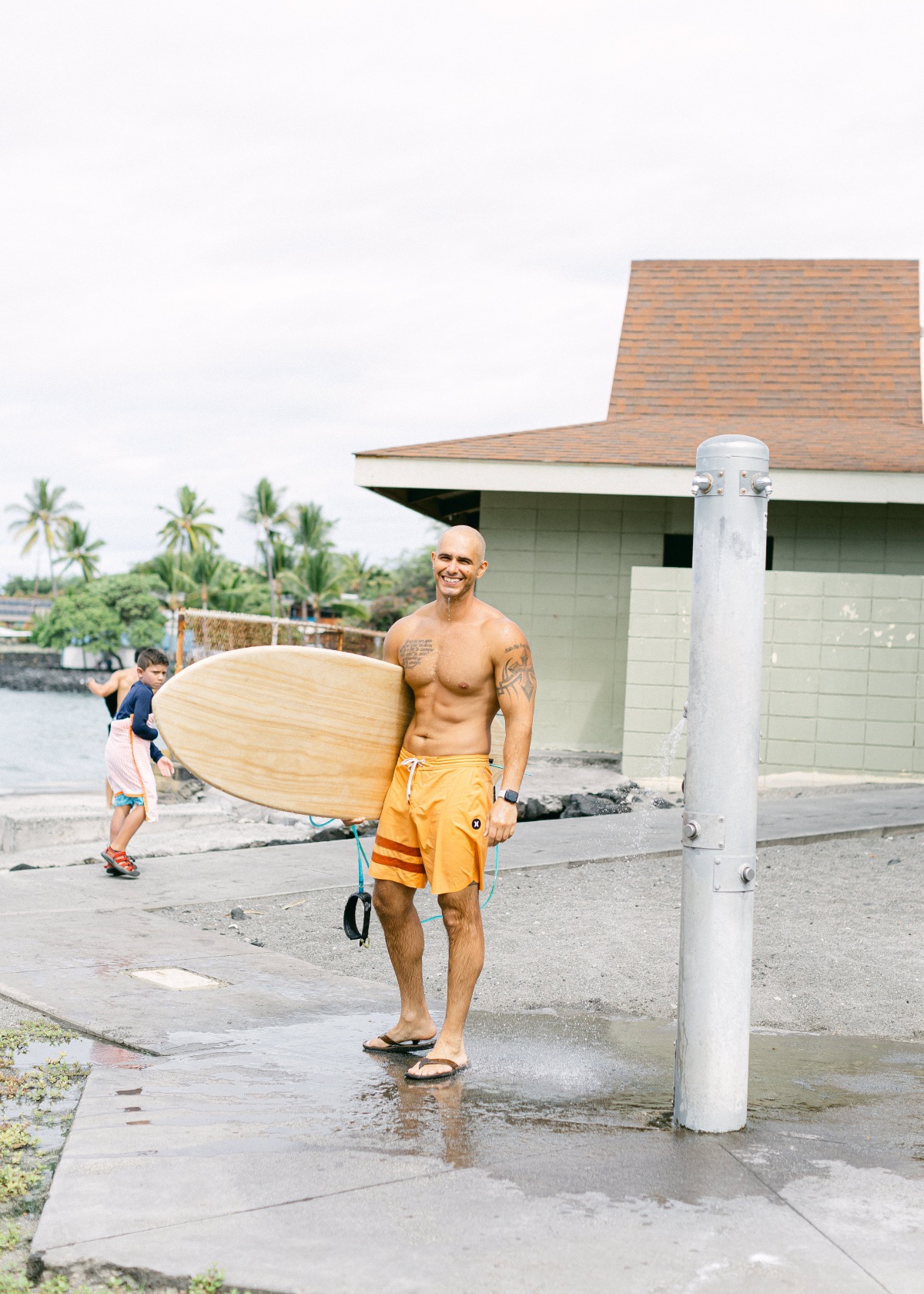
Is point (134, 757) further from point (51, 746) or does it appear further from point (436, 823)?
point (51, 746)

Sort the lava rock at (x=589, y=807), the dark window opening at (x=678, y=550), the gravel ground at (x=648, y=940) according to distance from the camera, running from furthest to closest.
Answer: the dark window opening at (x=678, y=550) < the lava rock at (x=589, y=807) < the gravel ground at (x=648, y=940)

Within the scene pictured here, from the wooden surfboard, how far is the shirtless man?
122 mm

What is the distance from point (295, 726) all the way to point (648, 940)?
114 inches

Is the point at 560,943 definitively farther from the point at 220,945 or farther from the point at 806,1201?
the point at 806,1201

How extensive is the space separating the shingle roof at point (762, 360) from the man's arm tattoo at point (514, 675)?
985 centimetres

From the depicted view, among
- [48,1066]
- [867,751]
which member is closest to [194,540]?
[867,751]

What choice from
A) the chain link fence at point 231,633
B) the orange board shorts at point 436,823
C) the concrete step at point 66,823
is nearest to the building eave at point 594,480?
the chain link fence at point 231,633

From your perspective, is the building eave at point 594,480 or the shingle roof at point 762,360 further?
the shingle roof at point 762,360

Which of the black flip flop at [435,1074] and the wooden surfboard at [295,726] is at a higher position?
the wooden surfboard at [295,726]

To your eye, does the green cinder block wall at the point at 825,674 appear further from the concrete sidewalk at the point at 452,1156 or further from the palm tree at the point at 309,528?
the palm tree at the point at 309,528

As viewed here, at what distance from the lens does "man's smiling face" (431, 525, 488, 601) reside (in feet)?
14.9

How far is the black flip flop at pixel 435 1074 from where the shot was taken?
4359 millimetres

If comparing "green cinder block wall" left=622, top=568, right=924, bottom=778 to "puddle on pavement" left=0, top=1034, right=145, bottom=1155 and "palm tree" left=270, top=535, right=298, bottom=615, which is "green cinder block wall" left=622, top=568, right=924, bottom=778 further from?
"palm tree" left=270, top=535, right=298, bottom=615

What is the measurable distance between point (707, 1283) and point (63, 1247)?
1422 millimetres
